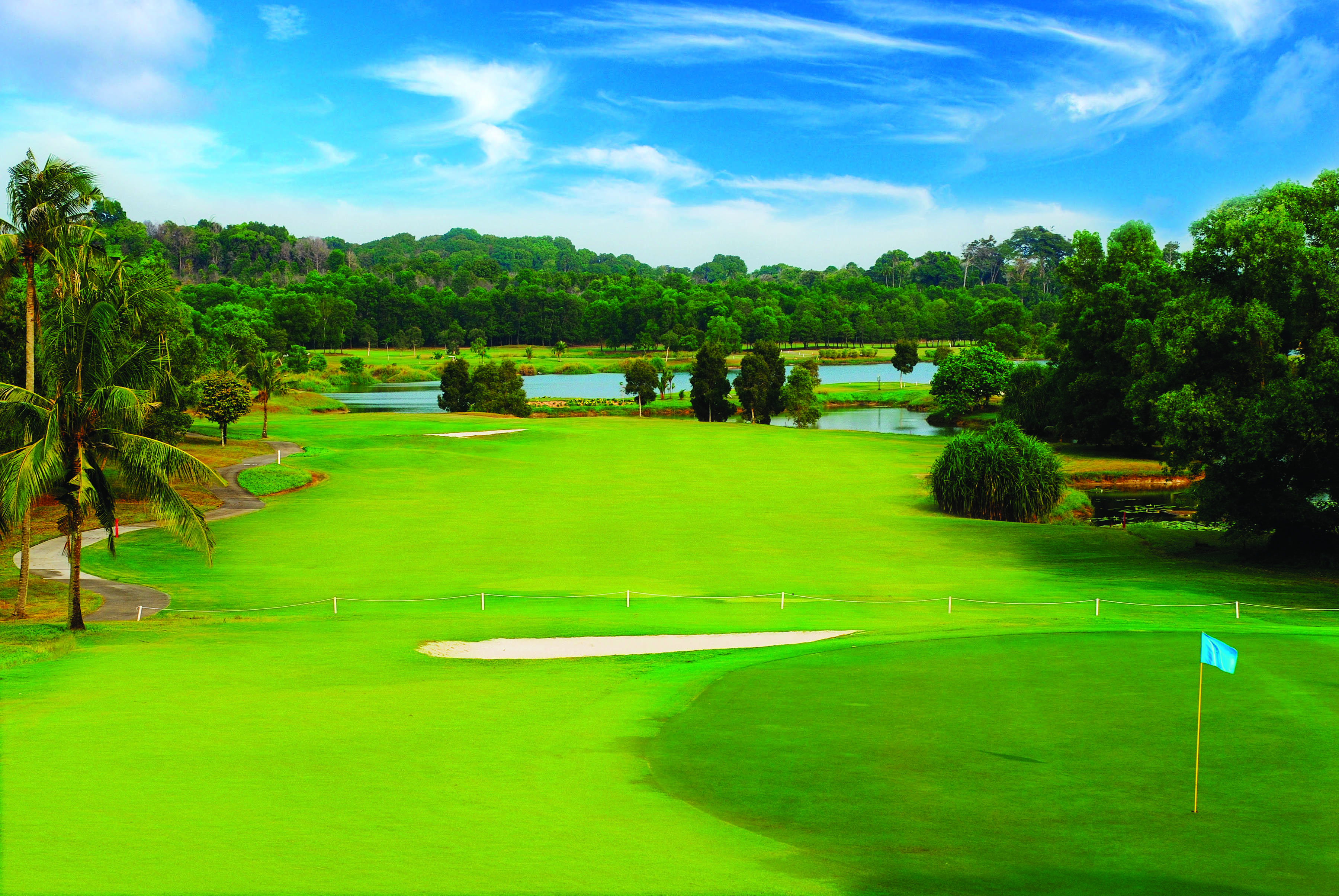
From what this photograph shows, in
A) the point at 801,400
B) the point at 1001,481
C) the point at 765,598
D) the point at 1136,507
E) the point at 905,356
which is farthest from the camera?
the point at 905,356

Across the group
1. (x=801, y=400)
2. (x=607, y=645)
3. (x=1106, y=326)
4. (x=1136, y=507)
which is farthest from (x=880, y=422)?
(x=607, y=645)

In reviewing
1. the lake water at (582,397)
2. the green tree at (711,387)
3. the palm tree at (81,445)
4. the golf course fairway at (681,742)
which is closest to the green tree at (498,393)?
the lake water at (582,397)

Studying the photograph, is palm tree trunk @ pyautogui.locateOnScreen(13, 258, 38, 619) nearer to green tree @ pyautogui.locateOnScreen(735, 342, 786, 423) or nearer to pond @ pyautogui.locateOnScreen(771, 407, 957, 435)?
pond @ pyautogui.locateOnScreen(771, 407, 957, 435)

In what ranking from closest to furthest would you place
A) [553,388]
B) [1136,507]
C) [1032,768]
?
1. [1032,768]
2. [1136,507]
3. [553,388]

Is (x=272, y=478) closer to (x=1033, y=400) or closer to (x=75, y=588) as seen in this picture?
(x=75, y=588)

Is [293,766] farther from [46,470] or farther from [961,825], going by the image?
[46,470]

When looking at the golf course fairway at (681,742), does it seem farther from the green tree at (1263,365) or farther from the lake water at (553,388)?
the lake water at (553,388)
